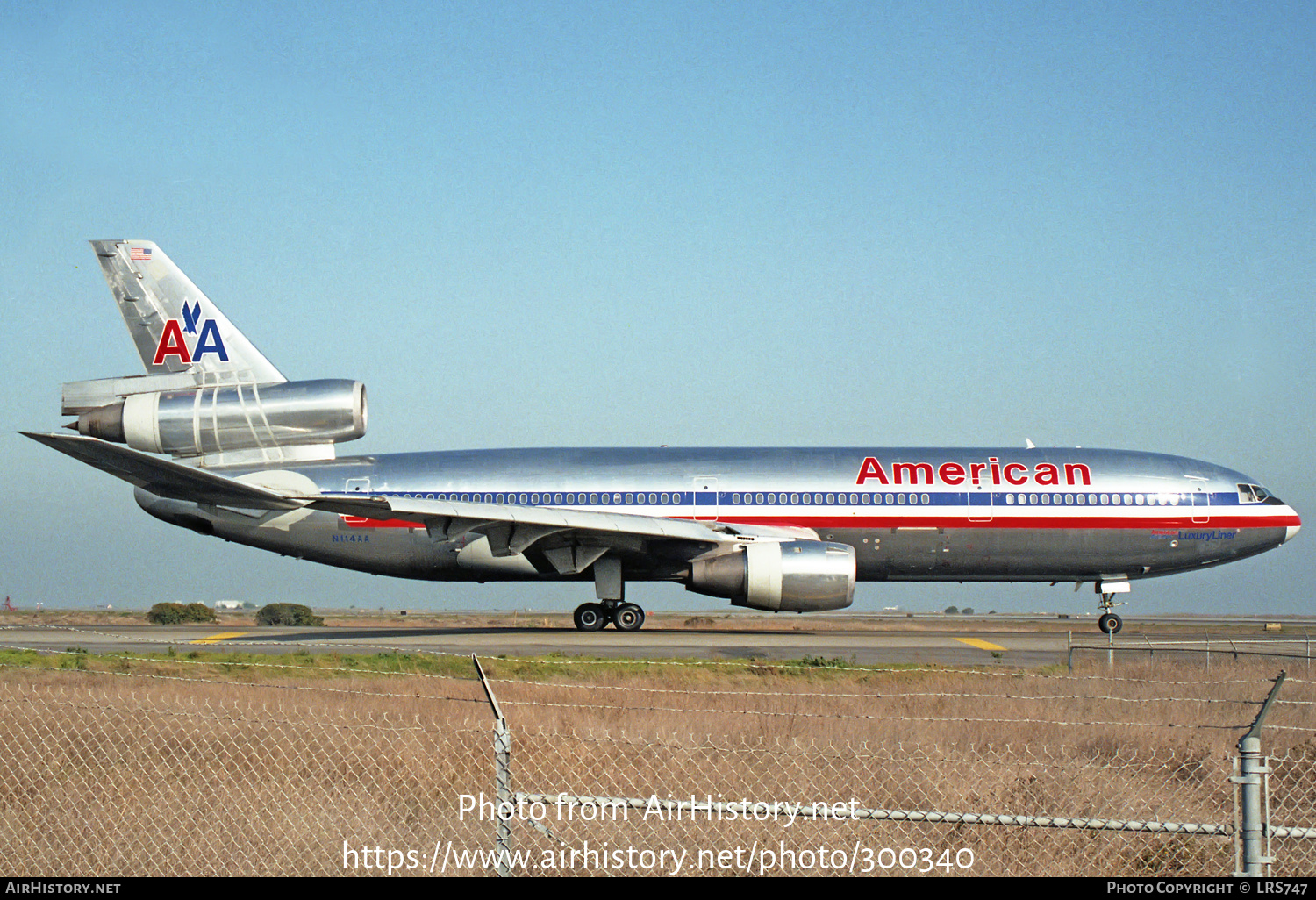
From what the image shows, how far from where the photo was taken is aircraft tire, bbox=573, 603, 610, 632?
969 inches

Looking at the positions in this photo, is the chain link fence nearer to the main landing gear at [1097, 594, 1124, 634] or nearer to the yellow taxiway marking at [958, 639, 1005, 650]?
the yellow taxiway marking at [958, 639, 1005, 650]

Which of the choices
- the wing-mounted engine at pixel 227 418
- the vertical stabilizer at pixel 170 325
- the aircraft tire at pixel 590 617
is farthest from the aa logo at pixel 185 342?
the aircraft tire at pixel 590 617

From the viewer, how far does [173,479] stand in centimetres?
2195

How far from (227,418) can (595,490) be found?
27.1 ft

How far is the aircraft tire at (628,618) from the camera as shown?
80.9ft

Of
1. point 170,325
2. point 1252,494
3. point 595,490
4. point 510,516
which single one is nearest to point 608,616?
point 595,490

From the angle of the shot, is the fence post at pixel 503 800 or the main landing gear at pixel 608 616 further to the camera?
A: the main landing gear at pixel 608 616

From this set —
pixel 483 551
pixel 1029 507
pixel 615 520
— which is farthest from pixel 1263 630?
pixel 483 551

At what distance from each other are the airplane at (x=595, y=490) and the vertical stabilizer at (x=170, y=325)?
37 millimetres

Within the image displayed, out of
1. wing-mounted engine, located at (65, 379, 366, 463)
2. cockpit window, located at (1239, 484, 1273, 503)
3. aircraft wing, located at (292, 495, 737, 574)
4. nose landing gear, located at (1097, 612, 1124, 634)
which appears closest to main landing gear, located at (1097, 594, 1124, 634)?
nose landing gear, located at (1097, 612, 1124, 634)

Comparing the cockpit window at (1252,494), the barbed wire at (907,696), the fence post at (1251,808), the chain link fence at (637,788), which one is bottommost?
the chain link fence at (637,788)

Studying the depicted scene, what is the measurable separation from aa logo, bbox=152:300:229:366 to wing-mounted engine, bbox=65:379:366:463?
0.72 metres

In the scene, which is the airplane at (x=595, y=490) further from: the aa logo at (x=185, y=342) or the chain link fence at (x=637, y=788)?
the chain link fence at (x=637, y=788)

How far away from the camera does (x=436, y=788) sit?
884cm
